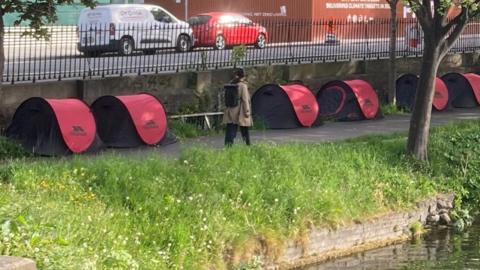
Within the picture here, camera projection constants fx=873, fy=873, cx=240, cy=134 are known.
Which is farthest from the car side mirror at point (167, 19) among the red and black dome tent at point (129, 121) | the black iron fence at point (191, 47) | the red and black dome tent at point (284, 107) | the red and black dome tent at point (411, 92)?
the red and black dome tent at point (129, 121)

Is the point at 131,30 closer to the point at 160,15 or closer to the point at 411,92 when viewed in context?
the point at 160,15

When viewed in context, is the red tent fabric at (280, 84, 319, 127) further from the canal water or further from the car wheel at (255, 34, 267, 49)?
the car wheel at (255, 34, 267, 49)

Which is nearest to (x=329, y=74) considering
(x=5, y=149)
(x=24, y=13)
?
(x=5, y=149)

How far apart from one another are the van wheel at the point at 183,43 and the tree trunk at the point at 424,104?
13.9m

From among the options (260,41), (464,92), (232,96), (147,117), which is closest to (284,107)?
(232,96)

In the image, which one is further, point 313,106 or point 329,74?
point 329,74

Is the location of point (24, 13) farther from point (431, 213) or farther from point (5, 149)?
point (431, 213)

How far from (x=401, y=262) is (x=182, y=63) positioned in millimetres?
9866

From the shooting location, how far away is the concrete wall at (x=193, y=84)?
1620 cm

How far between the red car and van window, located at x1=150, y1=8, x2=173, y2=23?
2.99 ft

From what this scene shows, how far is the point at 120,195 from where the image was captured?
10055 millimetres

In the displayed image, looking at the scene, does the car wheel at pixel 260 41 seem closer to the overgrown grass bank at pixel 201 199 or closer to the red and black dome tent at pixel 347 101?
the red and black dome tent at pixel 347 101

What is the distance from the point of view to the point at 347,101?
804 inches

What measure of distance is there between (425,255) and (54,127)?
21.6 feet
